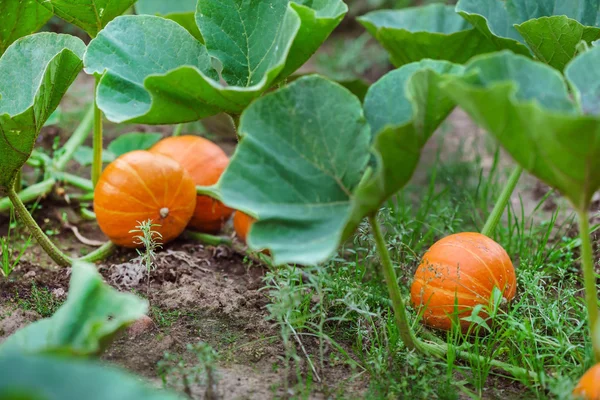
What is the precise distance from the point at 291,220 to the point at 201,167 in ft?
4.10

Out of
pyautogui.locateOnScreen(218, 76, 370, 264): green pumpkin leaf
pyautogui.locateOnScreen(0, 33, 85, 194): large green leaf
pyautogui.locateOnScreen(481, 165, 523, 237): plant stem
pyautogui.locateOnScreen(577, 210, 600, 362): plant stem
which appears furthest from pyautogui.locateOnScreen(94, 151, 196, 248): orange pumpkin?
pyautogui.locateOnScreen(577, 210, 600, 362): plant stem

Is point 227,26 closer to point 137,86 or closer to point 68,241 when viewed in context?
point 137,86

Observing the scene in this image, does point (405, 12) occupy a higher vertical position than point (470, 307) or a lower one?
higher

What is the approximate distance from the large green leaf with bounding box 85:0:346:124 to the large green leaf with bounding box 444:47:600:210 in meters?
0.63

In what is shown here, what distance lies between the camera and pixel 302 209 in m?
1.76

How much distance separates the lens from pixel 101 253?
2.68m

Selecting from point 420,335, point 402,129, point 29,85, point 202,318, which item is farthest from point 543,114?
point 29,85

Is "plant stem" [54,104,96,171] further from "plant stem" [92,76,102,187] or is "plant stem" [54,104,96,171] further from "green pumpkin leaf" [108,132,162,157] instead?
"plant stem" [92,76,102,187]

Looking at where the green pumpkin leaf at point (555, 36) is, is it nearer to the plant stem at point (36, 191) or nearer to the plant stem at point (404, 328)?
the plant stem at point (404, 328)

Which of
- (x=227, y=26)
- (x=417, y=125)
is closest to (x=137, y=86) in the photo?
(x=227, y=26)

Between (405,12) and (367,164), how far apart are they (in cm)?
152

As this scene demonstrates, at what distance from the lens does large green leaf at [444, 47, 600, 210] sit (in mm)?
1399

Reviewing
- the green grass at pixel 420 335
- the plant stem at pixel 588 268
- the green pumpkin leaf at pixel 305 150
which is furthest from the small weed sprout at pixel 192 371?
the plant stem at pixel 588 268

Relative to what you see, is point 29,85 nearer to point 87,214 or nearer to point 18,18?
point 18,18
